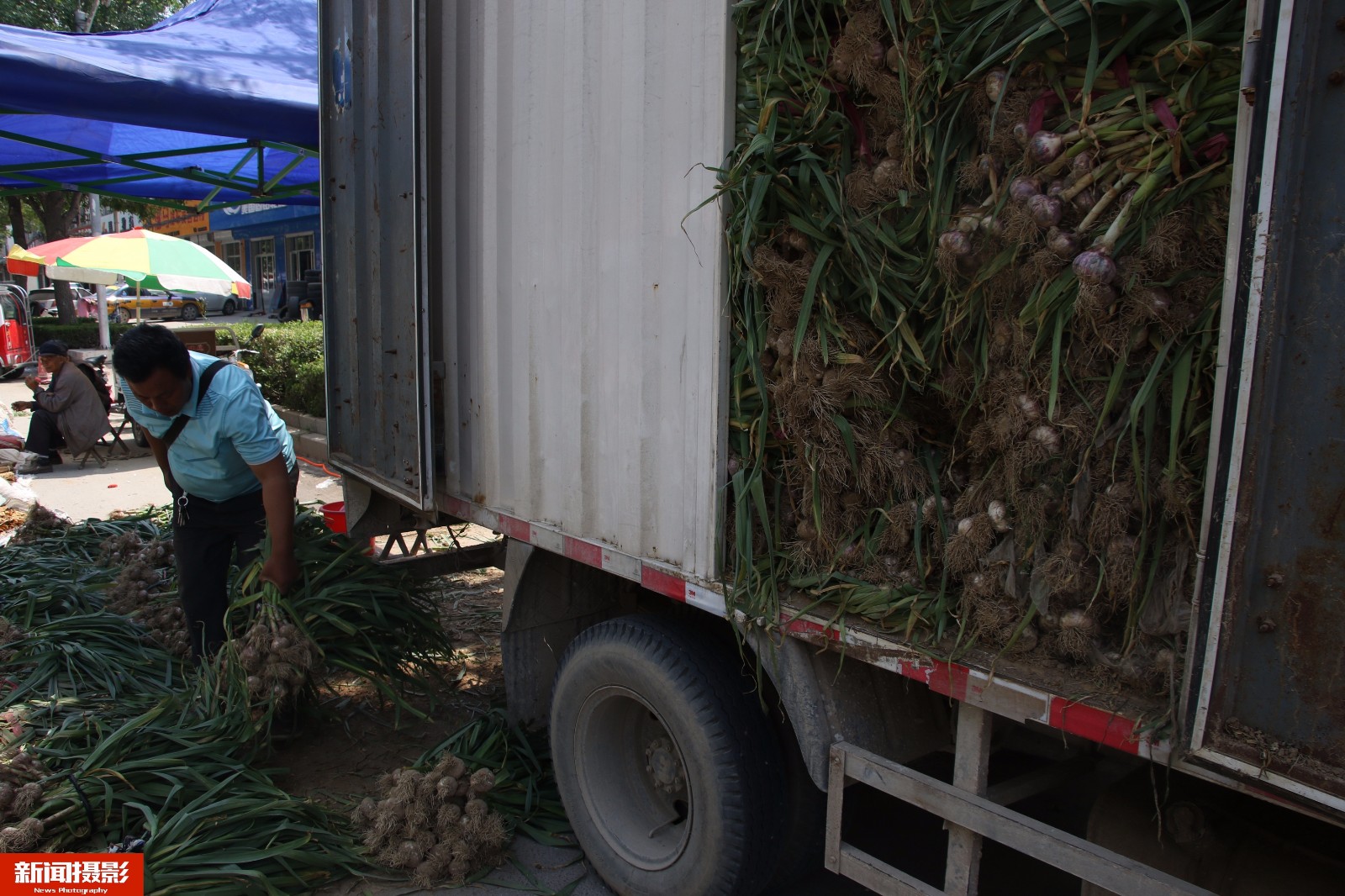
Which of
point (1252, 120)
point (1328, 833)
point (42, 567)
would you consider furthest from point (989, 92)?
point (42, 567)

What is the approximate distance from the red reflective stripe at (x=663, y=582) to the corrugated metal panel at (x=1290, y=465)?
1.35 m

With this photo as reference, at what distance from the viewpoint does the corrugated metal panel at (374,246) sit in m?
3.37

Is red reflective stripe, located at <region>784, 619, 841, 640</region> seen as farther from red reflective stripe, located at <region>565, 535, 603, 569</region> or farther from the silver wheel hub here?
the silver wheel hub

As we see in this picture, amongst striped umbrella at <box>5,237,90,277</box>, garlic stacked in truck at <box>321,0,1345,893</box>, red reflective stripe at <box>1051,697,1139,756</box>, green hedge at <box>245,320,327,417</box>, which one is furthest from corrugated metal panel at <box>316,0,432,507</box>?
striped umbrella at <box>5,237,90,277</box>

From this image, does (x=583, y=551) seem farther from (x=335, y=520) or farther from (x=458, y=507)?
(x=335, y=520)

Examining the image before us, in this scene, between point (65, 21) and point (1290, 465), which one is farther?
point (65, 21)

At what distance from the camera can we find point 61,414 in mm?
9328

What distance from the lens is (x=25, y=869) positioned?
2.84 m

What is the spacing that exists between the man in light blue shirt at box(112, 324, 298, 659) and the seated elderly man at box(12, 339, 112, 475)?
21.1 feet

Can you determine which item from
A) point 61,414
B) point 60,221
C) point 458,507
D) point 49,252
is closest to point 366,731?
point 458,507

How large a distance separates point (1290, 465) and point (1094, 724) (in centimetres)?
59

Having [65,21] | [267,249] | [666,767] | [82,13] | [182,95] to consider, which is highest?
[82,13]

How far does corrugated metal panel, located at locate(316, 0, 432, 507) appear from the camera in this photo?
11.1 ft

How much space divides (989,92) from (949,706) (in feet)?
4.90
